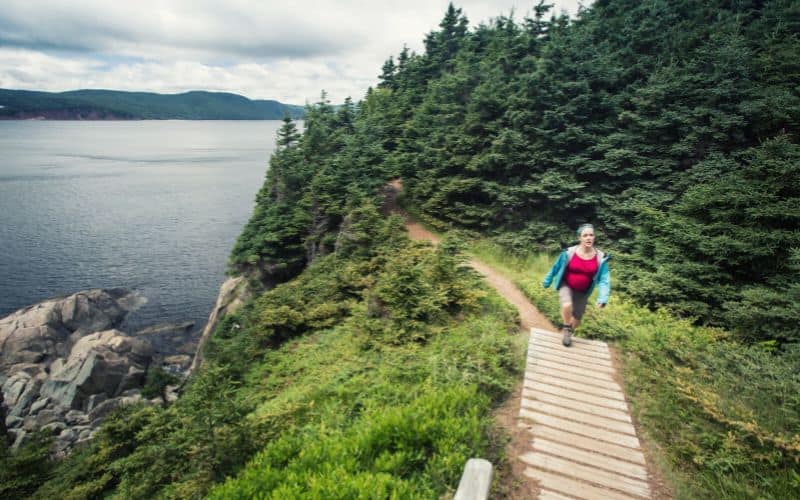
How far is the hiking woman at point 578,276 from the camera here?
6977 mm

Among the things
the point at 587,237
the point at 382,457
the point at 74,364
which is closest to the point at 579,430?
the point at 382,457

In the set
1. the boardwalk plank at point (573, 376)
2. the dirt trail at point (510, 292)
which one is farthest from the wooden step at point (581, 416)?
the dirt trail at point (510, 292)

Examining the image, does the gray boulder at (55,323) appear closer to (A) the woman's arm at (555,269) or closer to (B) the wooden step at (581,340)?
(B) the wooden step at (581,340)

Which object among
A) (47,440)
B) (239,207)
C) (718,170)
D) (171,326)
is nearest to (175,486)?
(47,440)

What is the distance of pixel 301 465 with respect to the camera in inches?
175

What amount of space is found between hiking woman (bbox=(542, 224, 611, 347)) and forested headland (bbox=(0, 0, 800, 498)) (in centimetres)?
107

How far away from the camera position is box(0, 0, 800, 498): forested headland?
476cm

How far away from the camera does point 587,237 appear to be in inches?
270

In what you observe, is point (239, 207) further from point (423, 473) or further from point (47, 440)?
point (423, 473)

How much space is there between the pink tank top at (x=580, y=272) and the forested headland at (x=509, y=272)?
1.46 meters

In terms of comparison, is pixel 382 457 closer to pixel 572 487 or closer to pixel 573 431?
pixel 572 487

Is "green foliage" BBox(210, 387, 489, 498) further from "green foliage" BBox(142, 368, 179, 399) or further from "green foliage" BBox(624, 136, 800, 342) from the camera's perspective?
"green foliage" BBox(142, 368, 179, 399)

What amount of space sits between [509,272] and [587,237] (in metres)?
8.17

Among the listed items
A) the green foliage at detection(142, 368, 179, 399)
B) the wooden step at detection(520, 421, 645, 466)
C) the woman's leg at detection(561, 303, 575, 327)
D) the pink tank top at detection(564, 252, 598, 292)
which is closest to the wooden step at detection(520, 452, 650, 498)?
the wooden step at detection(520, 421, 645, 466)
